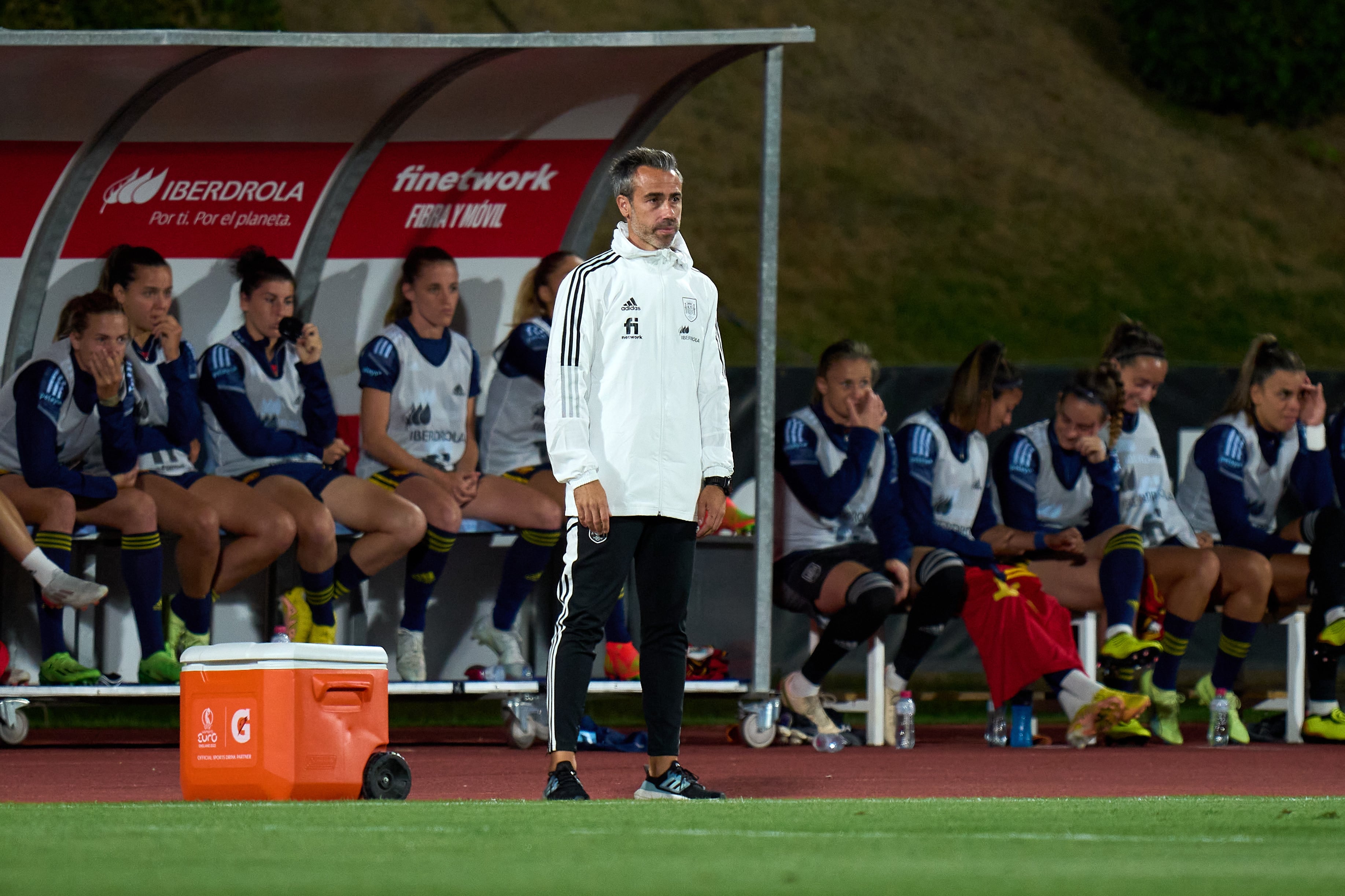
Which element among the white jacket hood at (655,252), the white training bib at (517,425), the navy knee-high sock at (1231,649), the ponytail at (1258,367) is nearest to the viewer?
the white jacket hood at (655,252)

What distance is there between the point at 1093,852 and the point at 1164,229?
1095 inches

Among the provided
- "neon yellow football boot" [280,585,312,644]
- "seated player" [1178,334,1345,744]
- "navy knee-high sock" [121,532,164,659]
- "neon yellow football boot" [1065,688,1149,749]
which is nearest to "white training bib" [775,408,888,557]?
"neon yellow football boot" [1065,688,1149,749]

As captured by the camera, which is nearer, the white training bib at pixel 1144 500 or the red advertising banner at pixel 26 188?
the red advertising banner at pixel 26 188

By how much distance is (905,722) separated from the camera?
917 cm

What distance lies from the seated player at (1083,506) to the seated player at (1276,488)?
1.74 feet

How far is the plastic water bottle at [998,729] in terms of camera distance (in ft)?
30.8

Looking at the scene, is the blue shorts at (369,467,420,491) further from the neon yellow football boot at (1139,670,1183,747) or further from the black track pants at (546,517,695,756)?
the neon yellow football boot at (1139,670,1183,747)

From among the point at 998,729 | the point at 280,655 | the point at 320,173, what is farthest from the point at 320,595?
the point at 998,729

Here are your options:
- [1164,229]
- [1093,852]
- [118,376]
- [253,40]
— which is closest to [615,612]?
[118,376]

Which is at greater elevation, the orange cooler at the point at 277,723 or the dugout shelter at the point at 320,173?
the dugout shelter at the point at 320,173

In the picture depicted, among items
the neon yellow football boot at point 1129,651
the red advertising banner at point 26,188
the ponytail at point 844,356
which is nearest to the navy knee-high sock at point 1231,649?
the neon yellow football boot at point 1129,651

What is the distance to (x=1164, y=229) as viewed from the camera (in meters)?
31.0

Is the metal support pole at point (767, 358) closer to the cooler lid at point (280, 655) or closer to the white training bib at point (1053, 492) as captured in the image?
the white training bib at point (1053, 492)

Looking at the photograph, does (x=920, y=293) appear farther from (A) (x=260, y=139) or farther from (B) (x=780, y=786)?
(B) (x=780, y=786)
